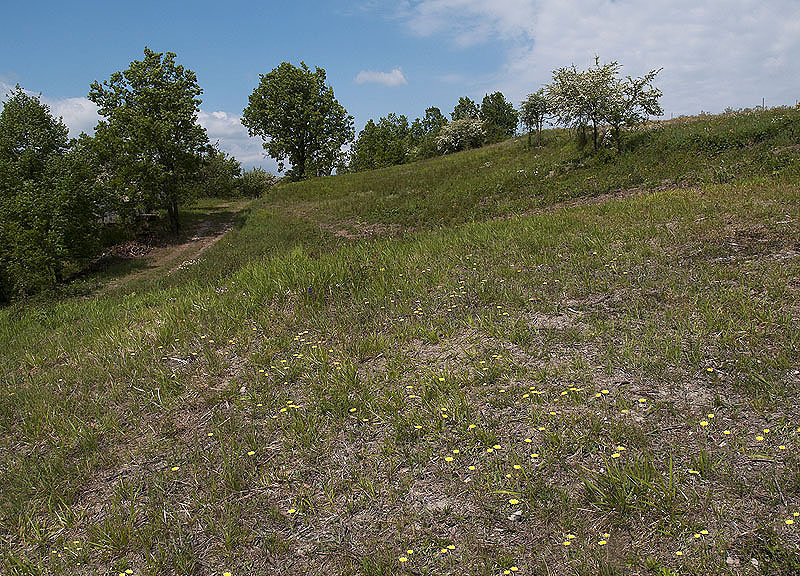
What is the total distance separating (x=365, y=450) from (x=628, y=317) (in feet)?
11.3

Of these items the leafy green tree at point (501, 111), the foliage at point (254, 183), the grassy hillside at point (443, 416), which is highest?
the leafy green tree at point (501, 111)

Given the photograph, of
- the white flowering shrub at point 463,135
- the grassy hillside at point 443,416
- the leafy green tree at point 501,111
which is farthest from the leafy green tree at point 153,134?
the leafy green tree at point 501,111

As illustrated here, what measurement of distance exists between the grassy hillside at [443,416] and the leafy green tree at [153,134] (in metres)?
17.8

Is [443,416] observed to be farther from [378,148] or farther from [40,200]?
[378,148]

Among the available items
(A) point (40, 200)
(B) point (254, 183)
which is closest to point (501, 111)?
(B) point (254, 183)

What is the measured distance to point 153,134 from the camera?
25688 millimetres

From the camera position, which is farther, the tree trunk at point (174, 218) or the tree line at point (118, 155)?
the tree trunk at point (174, 218)

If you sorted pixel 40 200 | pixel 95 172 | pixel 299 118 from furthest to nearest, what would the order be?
pixel 299 118 < pixel 95 172 < pixel 40 200

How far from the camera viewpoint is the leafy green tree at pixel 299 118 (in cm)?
4612

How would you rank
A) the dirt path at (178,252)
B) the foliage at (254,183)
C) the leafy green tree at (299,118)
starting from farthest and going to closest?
1. the foliage at (254,183)
2. the leafy green tree at (299,118)
3. the dirt path at (178,252)

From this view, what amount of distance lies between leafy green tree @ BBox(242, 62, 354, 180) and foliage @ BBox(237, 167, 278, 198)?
11194mm

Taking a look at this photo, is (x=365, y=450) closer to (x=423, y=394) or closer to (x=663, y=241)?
(x=423, y=394)

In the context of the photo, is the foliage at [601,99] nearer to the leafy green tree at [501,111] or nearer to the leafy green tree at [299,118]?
the leafy green tree at [299,118]

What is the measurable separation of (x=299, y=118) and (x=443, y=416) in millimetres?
45997
